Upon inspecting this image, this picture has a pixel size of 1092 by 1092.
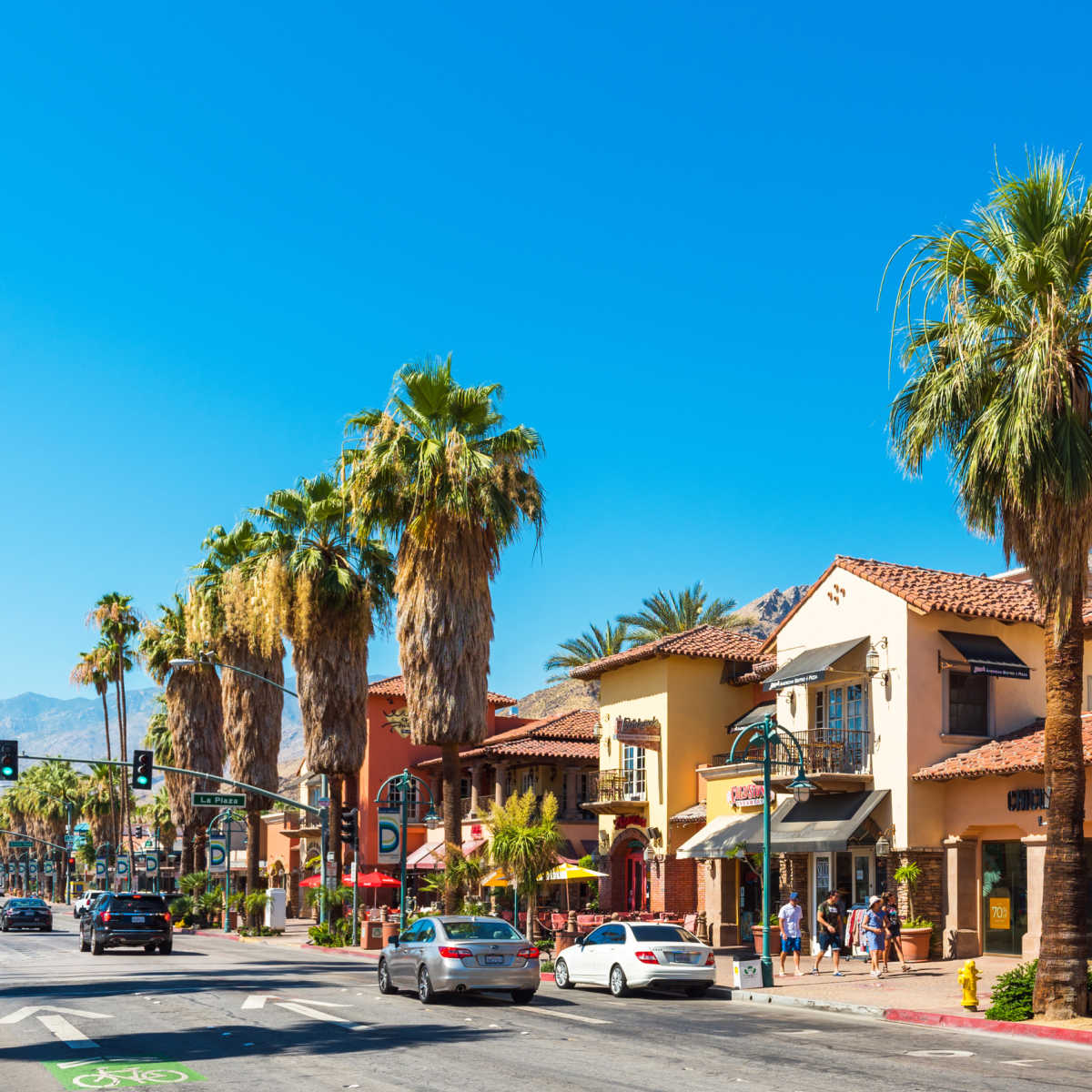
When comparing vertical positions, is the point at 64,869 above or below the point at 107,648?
below

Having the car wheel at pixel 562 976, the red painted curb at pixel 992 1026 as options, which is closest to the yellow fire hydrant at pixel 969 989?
the red painted curb at pixel 992 1026

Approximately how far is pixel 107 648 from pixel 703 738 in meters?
42.4

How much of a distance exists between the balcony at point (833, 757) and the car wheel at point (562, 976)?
808cm

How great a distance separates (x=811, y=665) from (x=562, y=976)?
37.3 ft

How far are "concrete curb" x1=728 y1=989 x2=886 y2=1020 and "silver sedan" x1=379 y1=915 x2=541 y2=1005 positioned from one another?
Answer: 4.25 meters

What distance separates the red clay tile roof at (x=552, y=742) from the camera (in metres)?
52.6

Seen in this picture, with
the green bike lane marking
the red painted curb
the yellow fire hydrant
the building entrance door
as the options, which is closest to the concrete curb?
the red painted curb

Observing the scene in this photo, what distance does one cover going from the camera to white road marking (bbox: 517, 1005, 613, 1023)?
19.6 m

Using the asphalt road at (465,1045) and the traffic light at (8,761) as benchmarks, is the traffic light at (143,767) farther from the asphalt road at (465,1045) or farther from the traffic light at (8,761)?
the asphalt road at (465,1045)

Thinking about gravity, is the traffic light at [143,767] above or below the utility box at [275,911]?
above

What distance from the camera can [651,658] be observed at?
43.7 m

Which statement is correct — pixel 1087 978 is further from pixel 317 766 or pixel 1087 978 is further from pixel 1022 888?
pixel 317 766

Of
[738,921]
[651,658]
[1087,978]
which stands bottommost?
[738,921]

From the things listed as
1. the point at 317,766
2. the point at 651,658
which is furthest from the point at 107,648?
the point at 651,658
